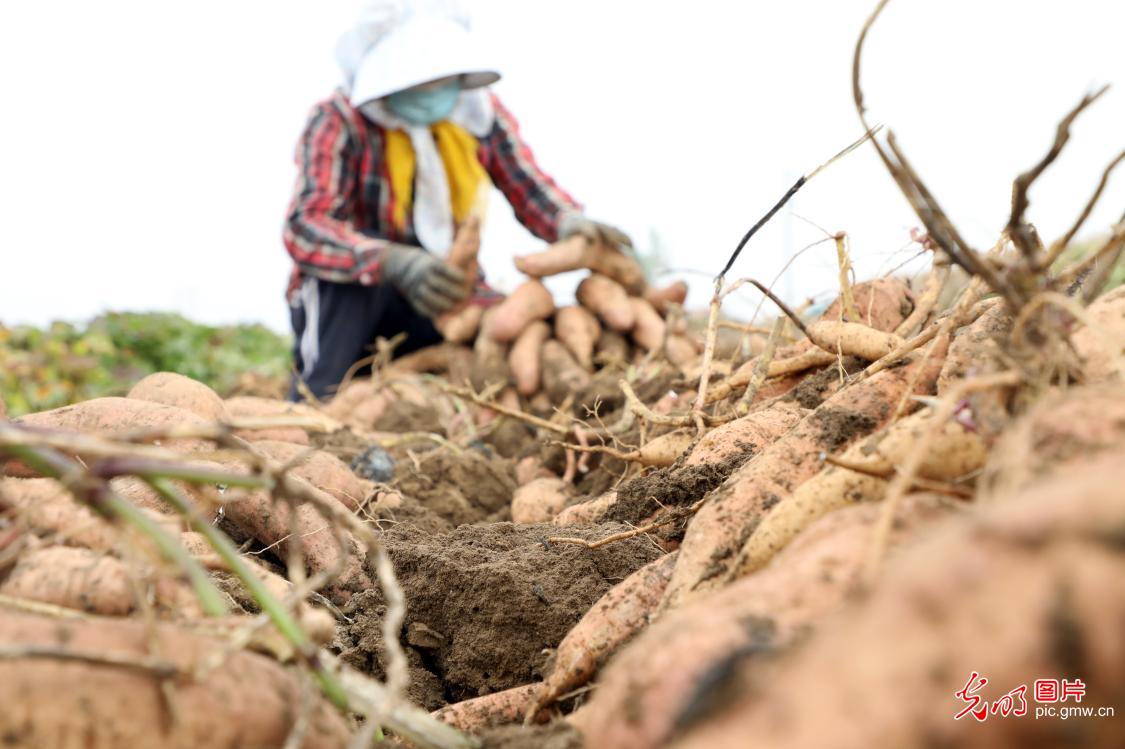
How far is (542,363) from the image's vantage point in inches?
174

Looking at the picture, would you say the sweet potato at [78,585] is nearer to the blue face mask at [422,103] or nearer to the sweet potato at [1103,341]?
the sweet potato at [1103,341]

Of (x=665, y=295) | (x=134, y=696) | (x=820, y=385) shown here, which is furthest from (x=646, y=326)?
(x=134, y=696)

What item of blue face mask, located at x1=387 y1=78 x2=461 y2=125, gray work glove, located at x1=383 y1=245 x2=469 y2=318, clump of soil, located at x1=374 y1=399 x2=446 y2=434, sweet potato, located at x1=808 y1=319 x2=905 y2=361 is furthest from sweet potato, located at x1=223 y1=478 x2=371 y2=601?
blue face mask, located at x1=387 y1=78 x2=461 y2=125

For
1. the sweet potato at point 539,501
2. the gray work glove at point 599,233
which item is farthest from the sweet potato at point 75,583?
the gray work glove at point 599,233

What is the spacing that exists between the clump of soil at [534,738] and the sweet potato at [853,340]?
39.8 inches

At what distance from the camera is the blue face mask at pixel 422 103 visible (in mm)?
5250

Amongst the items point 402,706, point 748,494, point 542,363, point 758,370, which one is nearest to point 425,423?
point 542,363

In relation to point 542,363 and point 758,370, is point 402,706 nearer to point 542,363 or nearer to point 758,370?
point 758,370

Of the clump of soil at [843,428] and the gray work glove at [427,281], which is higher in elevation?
the gray work glove at [427,281]

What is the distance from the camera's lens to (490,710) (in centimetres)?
137

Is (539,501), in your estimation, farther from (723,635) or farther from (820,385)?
(723,635)

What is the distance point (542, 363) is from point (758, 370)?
94.7 inches

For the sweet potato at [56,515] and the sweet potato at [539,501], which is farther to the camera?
the sweet potato at [539,501]

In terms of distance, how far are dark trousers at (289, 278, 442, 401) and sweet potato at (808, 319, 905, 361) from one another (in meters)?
3.56
